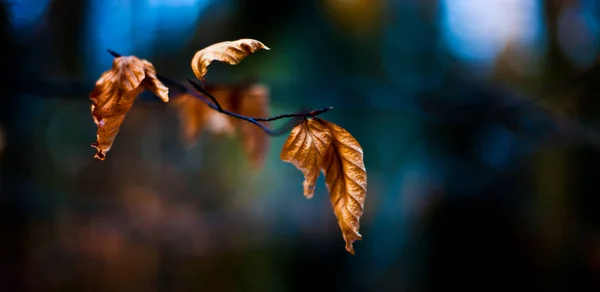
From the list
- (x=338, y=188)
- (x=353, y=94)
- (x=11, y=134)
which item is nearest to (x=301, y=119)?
(x=338, y=188)

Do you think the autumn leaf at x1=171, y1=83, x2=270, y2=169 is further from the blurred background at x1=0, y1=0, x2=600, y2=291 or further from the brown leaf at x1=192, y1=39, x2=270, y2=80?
the blurred background at x1=0, y1=0, x2=600, y2=291

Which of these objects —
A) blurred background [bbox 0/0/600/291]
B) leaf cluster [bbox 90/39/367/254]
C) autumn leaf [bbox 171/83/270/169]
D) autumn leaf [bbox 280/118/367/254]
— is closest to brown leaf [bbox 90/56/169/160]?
leaf cluster [bbox 90/39/367/254]

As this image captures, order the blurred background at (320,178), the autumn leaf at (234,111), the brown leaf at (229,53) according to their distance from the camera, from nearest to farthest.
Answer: the brown leaf at (229,53)
the autumn leaf at (234,111)
the blurred background at (320,178)

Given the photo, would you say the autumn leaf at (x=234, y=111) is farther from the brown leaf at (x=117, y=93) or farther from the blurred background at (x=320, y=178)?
the blurred background at (x=320, y=178)

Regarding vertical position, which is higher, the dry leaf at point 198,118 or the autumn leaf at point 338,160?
the autumn leaf at point 338,160

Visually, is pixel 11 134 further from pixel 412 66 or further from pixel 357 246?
pixel 412 66

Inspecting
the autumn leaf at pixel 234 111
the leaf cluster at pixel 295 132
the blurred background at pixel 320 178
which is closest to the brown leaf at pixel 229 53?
the leaf cluster at pixel 295 132
